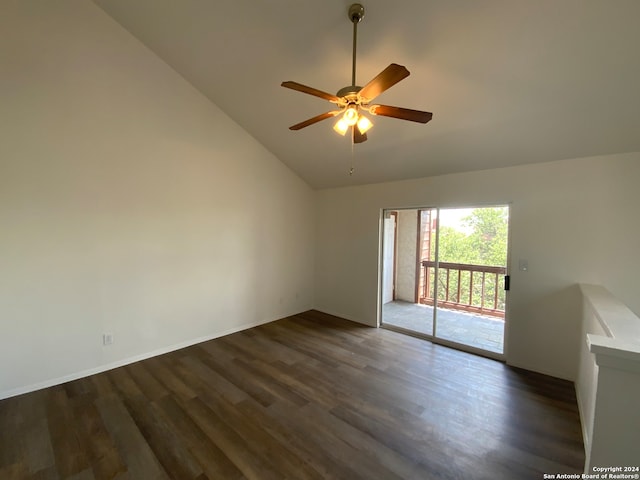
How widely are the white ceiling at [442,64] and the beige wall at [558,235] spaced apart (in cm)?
20

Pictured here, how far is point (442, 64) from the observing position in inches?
90.3

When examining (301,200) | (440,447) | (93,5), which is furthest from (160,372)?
(93,5)

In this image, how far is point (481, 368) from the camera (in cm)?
321

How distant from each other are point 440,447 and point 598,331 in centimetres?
146

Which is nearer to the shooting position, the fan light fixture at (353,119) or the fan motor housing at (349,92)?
the fan motor housing at (349,92)

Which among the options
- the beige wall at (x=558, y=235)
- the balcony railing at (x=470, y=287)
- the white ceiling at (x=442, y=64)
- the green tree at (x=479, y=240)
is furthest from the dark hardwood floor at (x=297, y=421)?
the white ceiling at (x=442, y=64)

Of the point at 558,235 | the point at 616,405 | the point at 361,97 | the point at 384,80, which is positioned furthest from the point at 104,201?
the point at 558,235

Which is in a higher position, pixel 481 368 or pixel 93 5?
pixel 93 5

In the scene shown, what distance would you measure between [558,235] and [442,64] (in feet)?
7.50

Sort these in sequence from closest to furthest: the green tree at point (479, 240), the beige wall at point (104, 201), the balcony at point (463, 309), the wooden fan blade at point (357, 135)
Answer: the wooden fan blade at point (357, 135) < the beige wall at point (104, 201) < the green tree at point (479, 240) < the balcony at point (463, 309)

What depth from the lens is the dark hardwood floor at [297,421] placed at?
187cm

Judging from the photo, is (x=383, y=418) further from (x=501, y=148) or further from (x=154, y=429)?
(x=501, y=148)

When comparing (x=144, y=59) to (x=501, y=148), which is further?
(x=144, y=59)

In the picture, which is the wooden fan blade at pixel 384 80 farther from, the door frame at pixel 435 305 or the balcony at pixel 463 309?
the balcony at pixel 463 309
